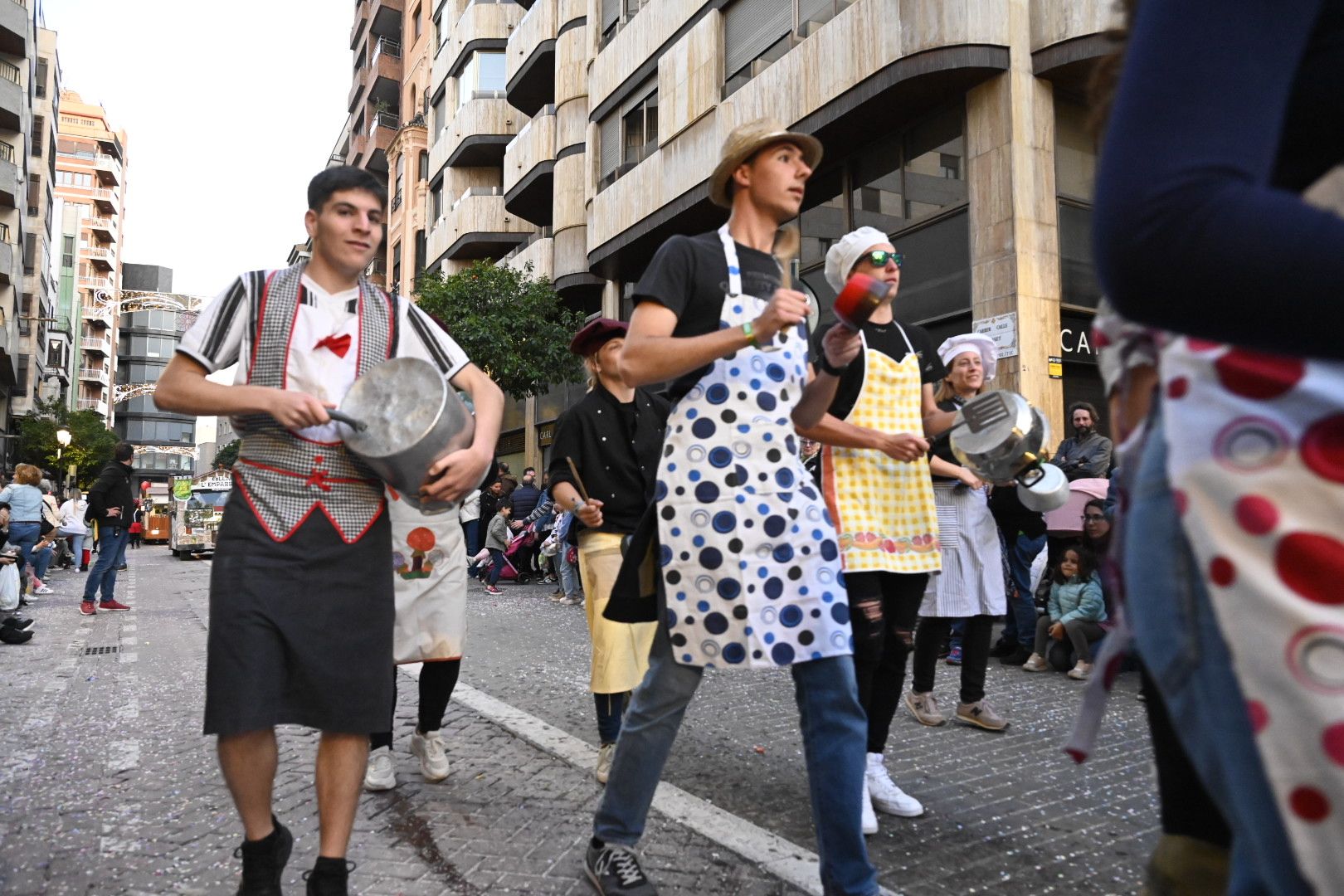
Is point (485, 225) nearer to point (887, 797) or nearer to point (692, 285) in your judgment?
point (887, 797)

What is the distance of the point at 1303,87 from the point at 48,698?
763 centimetres

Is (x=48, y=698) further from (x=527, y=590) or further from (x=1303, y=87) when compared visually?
(x=527, y=590)

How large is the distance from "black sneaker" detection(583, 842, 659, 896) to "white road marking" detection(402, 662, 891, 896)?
0.48 meters

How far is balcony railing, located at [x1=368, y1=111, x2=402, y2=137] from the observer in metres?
45.3

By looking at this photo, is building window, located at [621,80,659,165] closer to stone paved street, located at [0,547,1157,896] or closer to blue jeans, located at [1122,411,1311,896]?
stone paved street, located at [0,547,1157,896]

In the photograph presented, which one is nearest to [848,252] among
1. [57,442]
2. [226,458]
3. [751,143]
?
[751,143]

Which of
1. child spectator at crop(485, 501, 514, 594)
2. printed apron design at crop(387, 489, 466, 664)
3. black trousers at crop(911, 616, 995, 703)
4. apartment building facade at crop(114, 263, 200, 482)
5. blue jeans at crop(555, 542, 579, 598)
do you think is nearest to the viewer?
printed apron design at crop(387, 489, 466, 664)

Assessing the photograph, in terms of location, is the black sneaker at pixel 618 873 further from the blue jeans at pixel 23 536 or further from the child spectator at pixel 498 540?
the blue jeans at pixel 23 536

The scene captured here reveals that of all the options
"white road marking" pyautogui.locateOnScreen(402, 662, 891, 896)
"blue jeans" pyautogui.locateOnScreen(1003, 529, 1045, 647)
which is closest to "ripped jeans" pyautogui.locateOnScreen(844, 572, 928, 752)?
"white road marking" pyautogui.locateOnScreen(402, 662, 891, 896)

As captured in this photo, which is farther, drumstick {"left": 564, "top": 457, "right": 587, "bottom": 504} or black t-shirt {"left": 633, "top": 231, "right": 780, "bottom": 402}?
drumstick {"left": 564, "top": 457, "right": 587, "bottom": 504}

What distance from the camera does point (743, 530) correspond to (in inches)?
111

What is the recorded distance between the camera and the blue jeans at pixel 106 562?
13.3 metres

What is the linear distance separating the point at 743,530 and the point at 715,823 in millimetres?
1353

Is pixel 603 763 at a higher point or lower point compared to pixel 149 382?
lower
